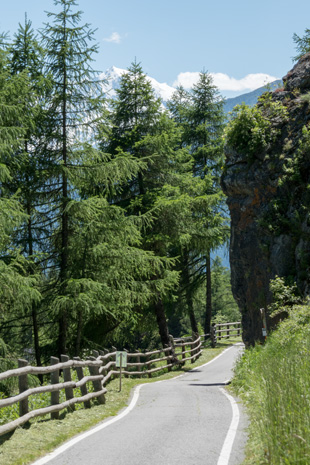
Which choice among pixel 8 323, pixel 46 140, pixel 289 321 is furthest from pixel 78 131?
pixel 289 321

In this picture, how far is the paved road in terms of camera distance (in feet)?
21.6

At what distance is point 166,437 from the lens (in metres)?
7.82

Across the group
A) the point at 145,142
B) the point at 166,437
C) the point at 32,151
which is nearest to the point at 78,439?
the point at 166,437

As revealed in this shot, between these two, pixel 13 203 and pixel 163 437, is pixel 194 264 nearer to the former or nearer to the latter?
pixel 13 203

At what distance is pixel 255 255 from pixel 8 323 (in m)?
9.91

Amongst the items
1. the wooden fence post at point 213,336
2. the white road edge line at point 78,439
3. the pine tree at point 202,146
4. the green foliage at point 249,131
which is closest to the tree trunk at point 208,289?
the pine tree at point 202,146

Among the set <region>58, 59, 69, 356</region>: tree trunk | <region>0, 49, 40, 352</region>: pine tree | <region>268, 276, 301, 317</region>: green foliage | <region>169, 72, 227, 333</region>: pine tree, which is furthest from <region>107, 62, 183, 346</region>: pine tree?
<region>268, 276, 301, 317</region>: green foliage

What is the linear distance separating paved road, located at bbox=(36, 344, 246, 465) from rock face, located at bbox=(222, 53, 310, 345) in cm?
704

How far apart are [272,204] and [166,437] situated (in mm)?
12808

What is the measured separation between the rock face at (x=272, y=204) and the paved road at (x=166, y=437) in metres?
7.04

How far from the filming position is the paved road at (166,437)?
660 cm

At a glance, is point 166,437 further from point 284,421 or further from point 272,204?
point 272,204

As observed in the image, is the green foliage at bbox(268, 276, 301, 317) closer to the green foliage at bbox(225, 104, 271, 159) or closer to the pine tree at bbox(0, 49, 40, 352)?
the green foliage at bbox(225, 104, 271, 159)

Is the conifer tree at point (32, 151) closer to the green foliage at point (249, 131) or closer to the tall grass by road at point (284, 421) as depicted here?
the green foliage at point (249, 131)
